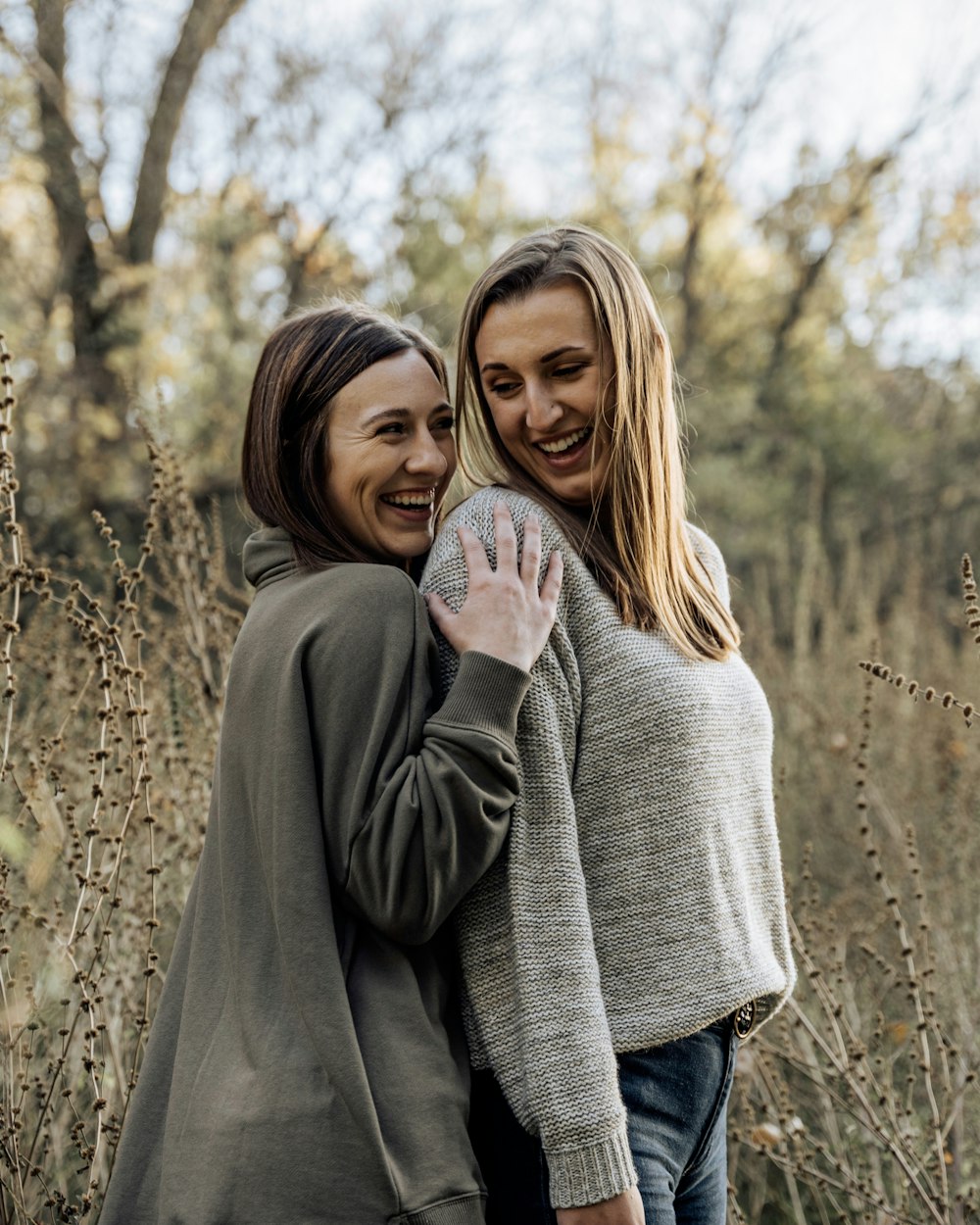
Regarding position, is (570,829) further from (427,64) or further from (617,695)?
(427,64)

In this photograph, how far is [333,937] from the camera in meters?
1.50

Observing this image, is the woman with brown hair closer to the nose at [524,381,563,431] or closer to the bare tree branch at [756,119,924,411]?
the nose at [524,381,563,431]

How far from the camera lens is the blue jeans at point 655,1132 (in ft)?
5.09

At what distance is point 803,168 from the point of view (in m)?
15.2

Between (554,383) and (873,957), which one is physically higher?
(554,383)

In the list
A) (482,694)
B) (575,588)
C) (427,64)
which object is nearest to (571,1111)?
(482,694)

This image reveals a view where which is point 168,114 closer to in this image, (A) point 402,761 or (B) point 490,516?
(B) point 490,516

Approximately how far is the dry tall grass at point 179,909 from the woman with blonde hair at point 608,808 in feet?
1.02

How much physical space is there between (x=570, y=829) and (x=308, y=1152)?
51 cm

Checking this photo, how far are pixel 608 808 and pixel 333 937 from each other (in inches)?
16.9

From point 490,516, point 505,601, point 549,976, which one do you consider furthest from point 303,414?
point 549,976

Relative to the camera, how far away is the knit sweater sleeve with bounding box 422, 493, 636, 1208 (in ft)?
4.82

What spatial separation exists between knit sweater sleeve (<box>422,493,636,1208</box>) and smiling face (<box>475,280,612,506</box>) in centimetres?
41

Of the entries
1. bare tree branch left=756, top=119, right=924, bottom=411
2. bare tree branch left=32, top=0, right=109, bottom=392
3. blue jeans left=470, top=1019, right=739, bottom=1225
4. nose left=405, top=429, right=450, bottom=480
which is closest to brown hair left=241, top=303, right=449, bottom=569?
nose left=405, top=429, right=450, bottom=480
